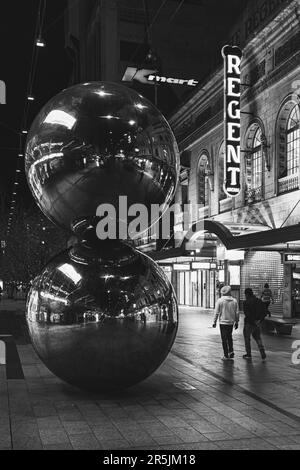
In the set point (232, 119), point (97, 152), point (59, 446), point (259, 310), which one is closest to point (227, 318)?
point (259, 310)

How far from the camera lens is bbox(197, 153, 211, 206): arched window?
30484 mm

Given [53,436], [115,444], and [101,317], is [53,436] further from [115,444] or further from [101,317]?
[101,317]

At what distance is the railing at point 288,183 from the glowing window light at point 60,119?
15.6 metres

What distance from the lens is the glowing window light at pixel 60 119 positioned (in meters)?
6.62

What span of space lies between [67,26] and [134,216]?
79.2 m

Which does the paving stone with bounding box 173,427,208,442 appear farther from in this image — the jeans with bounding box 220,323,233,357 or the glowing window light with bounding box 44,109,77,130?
the jeans with bounding box 220,323,233,357

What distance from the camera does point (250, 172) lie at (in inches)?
973

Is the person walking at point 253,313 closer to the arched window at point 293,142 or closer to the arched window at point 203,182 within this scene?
the arched window at point 293,142

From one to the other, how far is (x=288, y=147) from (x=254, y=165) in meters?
2.63

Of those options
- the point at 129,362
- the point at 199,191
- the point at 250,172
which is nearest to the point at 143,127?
the point at 129,362

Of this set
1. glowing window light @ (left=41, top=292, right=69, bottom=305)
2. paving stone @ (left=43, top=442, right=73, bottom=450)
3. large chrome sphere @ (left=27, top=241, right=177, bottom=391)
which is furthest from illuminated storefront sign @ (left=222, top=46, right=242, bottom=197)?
paving stone @ (left=43, top=442, right=73, bottom=450)
